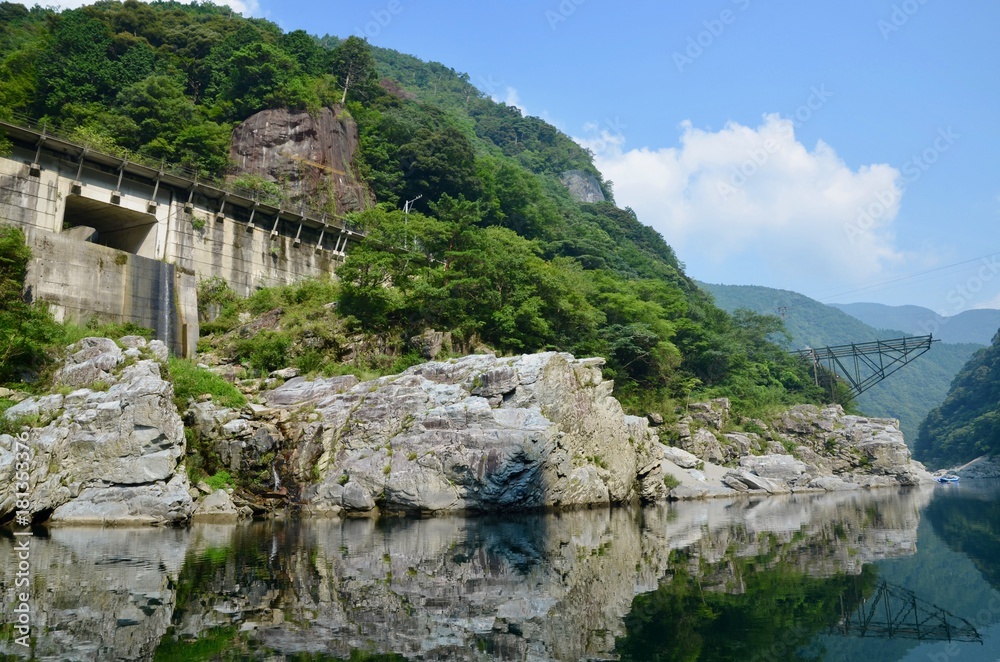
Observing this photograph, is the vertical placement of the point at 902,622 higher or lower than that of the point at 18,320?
lower

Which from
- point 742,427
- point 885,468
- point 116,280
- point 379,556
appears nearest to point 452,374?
point 379,556

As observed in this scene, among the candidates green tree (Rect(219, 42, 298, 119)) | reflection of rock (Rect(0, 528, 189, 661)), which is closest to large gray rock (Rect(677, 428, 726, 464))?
reflection of rock (Rect(0, 528, 189, 661))

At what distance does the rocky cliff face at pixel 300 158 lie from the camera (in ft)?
146

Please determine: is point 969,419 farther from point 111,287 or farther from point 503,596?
point 503,596

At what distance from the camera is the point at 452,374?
2377 cm

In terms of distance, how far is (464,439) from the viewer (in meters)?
20.6

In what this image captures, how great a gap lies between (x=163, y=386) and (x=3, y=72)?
36.9 meters

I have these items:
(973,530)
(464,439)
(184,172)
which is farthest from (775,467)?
(184,172)

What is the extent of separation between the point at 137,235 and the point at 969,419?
310ft

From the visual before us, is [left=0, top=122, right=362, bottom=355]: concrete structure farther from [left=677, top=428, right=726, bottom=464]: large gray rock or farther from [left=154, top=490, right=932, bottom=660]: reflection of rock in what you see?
[left=677, top=428, right=726, bottom=464]: large gray rock

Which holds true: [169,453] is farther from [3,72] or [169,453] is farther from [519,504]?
[3,72]

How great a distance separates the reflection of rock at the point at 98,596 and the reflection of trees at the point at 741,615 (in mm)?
4919

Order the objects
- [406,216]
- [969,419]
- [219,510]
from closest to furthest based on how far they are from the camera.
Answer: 1. [219,510]
2. [406,216]
3. [969,419]

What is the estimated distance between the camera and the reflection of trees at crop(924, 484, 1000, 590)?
1209 centimetres
